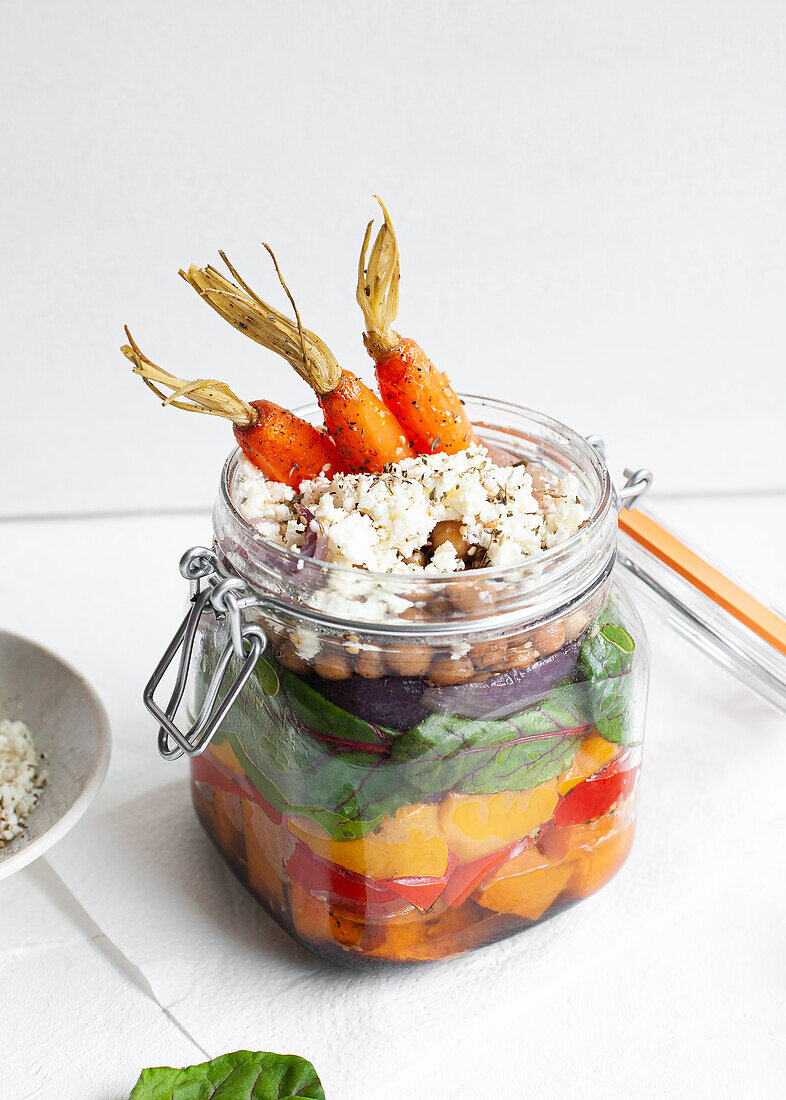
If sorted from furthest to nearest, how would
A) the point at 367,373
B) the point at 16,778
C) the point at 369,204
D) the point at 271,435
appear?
the point at 367,373
the point at 369,204
the point at 16,778
the point at 271,435

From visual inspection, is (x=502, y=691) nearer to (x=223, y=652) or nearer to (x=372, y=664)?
(x=372, y=664)

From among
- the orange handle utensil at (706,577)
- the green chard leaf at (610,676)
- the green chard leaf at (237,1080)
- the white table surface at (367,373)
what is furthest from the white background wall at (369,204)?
the green chard leaf at (237,1080)

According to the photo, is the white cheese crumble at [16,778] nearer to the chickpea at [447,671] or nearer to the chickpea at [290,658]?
the chickpea at [290,658]

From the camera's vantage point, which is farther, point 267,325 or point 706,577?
point 706,577

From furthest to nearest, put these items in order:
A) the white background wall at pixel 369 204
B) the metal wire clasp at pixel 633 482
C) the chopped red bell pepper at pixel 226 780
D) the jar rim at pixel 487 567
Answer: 1. the white background wall at pixel 369 204
2. the metal wire clasp at pixel 633 482
3. the chopped red bell pepper at pixel 226 780
4. the jar rim at pixel 487 567

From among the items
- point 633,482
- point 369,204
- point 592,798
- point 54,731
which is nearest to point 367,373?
point 369,204

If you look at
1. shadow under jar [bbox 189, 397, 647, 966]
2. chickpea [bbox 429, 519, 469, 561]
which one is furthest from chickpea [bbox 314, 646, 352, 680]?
chickpea [bbox 429, 519, 469, 561]

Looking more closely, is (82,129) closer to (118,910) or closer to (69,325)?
(69,325)
